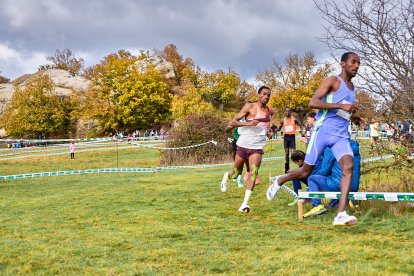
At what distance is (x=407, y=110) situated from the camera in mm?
6934

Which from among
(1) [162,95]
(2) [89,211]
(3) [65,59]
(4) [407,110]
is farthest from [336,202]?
(3) [65,59]

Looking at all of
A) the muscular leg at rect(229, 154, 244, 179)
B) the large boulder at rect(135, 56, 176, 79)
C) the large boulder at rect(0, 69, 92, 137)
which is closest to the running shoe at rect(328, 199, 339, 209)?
the muscular leg at rect(229, 154, 244, 179)

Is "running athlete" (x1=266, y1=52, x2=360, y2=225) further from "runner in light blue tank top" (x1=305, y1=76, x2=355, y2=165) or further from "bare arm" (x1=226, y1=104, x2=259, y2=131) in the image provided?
"bare arm" (x1=226, y1=104, x2=259, y2=131)

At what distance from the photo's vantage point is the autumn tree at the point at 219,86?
70750 mm

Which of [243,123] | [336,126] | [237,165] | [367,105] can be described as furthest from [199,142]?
[336,126]

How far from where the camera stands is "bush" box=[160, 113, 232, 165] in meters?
22.4

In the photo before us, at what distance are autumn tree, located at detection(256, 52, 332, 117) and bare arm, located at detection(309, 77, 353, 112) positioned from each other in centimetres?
5621

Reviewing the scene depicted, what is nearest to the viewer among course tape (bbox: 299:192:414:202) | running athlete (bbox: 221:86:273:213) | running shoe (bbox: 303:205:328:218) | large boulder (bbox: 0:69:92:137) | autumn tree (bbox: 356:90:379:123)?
course tape (bbox: 299:192:414:202)

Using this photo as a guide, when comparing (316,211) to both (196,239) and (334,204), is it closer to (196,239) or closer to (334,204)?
(334,204)

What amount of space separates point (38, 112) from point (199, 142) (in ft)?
135

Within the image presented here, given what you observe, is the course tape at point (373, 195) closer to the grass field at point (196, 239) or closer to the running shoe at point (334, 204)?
the grass field at point (196, 239)

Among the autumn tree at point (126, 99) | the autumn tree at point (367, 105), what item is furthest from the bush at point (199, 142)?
the autumn tree at point (126, 99)

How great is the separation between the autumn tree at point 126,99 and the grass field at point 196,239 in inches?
1961

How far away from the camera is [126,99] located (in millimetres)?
58875
